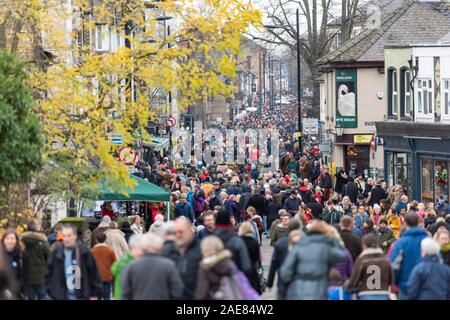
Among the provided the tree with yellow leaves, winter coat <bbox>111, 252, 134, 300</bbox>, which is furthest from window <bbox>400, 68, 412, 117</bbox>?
winter coat <bbox>111, 252, 134, 300</bbox>

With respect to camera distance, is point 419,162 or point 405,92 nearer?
point 419,162

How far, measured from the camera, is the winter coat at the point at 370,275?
15859mm

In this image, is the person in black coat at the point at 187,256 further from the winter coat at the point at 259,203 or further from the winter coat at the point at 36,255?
the winter coat at the point at 259,203

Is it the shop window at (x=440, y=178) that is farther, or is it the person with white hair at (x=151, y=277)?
the shop window at (x=440, y=178)

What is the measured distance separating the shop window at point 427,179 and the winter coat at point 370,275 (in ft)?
94.1

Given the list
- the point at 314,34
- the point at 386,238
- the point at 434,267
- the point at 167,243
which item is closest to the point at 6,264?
the point at 167,243

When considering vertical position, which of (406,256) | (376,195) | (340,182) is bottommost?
(340,182)

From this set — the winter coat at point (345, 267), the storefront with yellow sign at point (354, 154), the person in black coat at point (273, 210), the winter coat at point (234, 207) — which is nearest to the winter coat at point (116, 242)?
the winter coat at point (345, 267)

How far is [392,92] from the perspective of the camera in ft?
168

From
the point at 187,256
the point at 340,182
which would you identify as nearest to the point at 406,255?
the point at 187,256

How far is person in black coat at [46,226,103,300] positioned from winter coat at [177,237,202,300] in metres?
1.80

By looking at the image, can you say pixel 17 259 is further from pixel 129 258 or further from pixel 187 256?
pixel 187 256

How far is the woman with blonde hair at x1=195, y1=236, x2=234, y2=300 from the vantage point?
44.8ft

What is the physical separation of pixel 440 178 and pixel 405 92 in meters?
6.41
